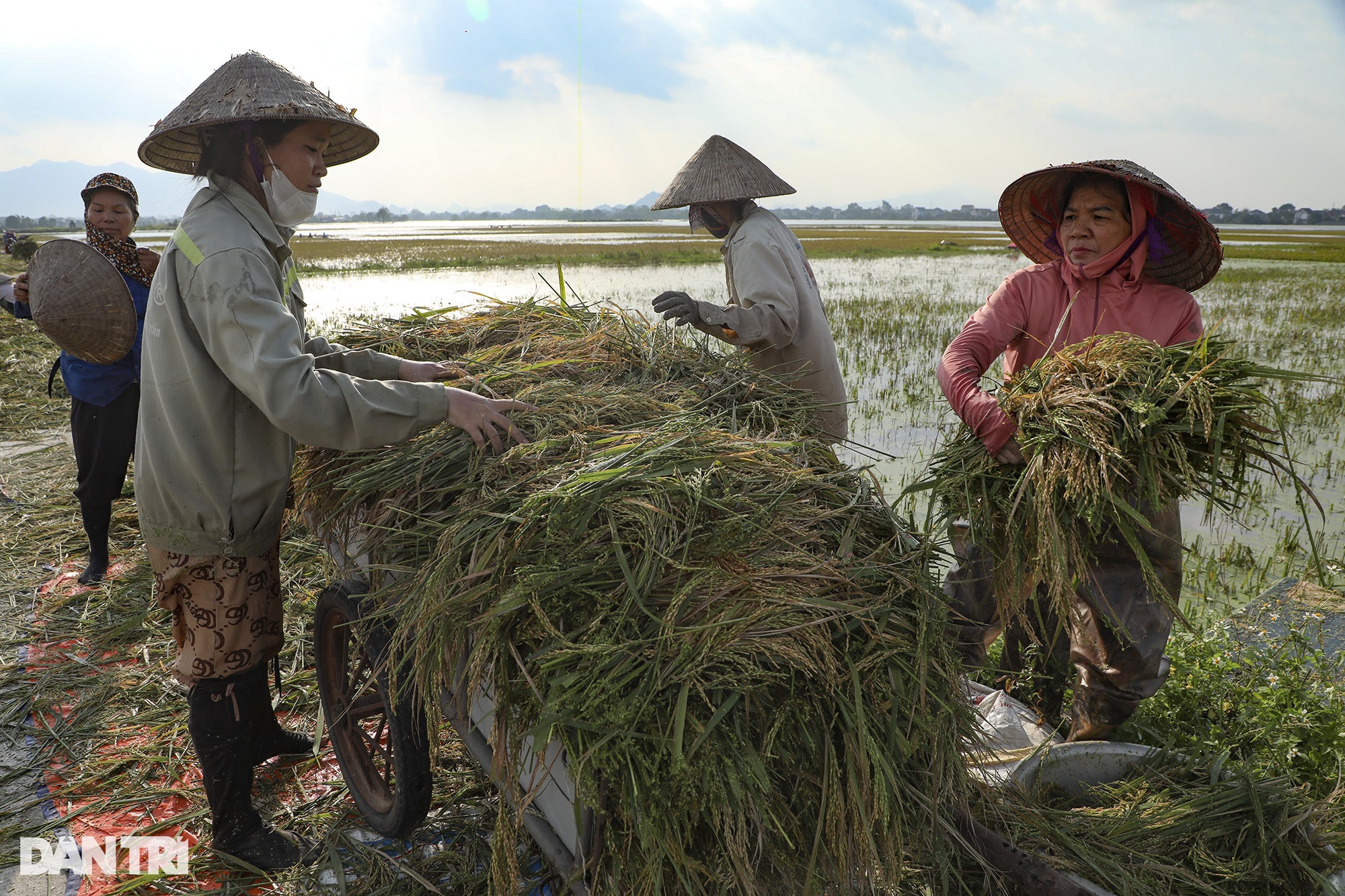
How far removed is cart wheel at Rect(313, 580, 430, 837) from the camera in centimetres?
177

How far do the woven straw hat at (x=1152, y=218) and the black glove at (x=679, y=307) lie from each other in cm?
105

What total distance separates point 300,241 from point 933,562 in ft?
128

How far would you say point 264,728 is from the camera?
89.7 inches

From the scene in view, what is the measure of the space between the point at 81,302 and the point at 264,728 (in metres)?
1.91

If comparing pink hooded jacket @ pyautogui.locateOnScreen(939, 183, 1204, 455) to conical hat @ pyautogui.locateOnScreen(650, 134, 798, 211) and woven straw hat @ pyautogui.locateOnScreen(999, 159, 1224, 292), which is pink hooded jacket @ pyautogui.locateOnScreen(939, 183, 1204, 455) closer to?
woven straw hat @ pyautogui.locateOnScreen(999, 159, 1224, 292)

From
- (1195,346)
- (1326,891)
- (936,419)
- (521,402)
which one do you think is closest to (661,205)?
(521,402)

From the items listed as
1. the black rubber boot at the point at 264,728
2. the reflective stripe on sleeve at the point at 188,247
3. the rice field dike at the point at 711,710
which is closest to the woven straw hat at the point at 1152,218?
the rice field dike at the point at 711,710

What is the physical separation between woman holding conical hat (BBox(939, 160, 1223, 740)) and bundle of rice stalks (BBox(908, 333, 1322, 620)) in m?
0.25

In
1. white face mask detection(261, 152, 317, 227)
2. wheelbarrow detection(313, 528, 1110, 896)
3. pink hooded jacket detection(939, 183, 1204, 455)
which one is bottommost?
wheelbarrow detection(313, 528, 1110, 896)

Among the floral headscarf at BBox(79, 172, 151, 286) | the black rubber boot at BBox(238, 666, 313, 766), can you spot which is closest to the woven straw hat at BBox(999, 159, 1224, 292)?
the black rubber boot at BBox(238, 666, 313, 766)

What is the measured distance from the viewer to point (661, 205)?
3.18 m

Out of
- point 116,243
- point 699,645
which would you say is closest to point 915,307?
point 116,243

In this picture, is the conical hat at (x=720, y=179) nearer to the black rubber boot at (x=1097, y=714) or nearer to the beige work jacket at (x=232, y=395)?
the beige work jacket at (x=232, y=395)

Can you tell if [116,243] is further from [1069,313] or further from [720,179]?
[1069,313]
